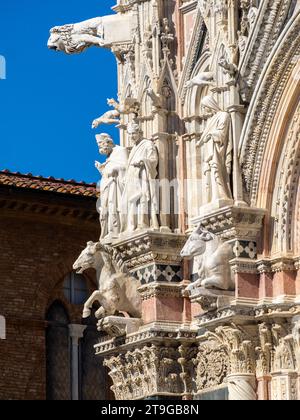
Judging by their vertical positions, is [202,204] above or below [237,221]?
above

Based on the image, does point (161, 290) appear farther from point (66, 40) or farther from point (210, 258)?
point (66, 40)

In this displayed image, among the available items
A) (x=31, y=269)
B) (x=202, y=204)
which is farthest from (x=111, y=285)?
(x=31, y=269)

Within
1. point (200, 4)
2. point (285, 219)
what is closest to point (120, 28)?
point (200, 4)

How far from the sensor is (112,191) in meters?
28.4

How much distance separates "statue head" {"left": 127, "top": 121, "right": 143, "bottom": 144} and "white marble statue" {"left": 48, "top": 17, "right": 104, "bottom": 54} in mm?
1583

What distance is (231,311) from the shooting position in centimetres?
2667

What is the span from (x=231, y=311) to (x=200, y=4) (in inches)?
135

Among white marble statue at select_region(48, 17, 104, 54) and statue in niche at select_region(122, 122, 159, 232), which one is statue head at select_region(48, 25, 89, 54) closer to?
white marble statue at select_region(48, 17, 104, 54)

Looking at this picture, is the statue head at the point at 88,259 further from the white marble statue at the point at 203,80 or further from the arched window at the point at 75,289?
the arched window at the point at 75,289

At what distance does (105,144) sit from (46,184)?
778 cm

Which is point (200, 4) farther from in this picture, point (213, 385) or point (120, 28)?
point (213, 385)

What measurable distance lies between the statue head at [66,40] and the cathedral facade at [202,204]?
0.41 metres
